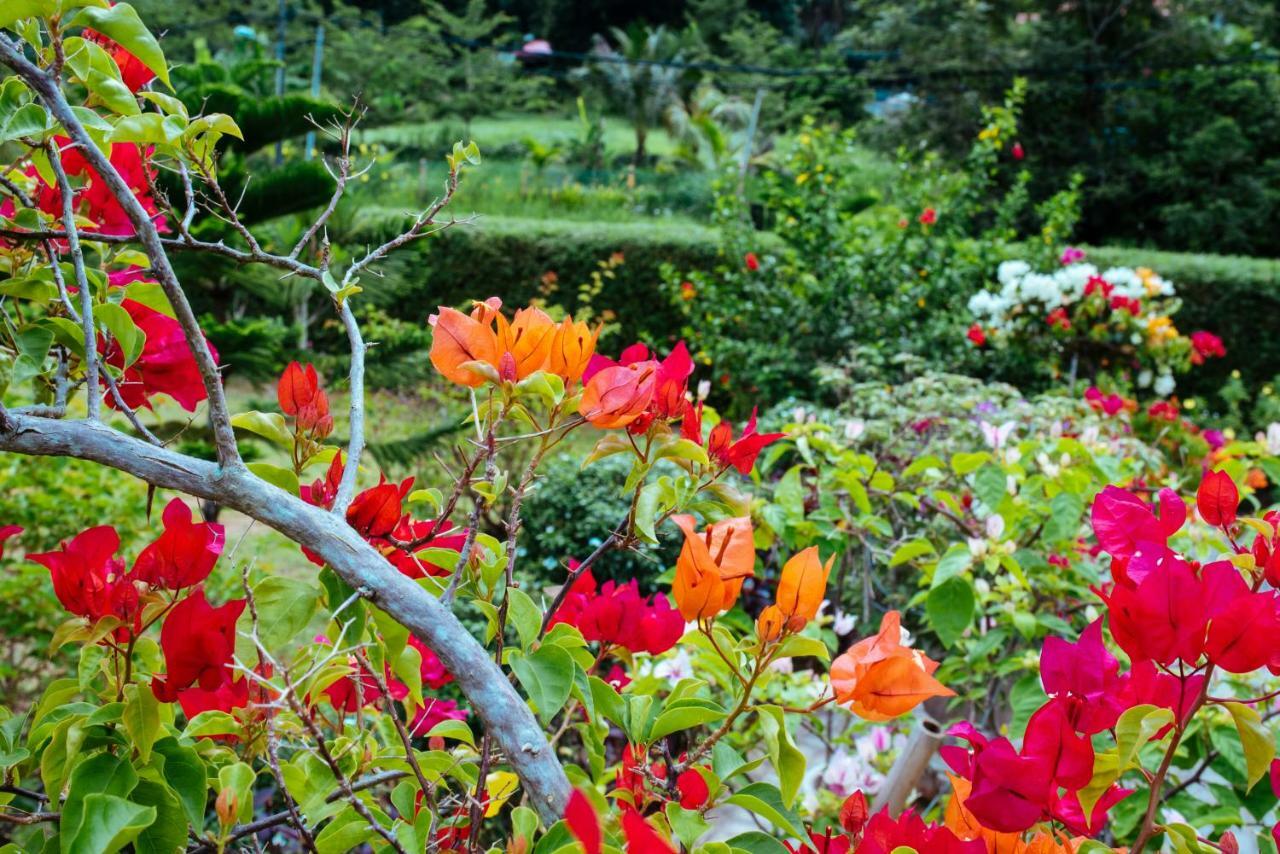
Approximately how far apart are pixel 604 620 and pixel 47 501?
7.17 feet

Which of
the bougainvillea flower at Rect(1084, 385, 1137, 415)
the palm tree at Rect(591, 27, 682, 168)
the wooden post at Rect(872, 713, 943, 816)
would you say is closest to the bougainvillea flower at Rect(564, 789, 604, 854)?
the wooden post at Rect(872, 713, 943, 816)

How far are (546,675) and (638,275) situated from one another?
7194mm

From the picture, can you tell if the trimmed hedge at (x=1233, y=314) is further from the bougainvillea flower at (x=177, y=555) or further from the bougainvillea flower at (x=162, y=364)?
the bougainvillea flower at (x=177, y=555)

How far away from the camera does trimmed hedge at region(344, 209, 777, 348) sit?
7.62 metres

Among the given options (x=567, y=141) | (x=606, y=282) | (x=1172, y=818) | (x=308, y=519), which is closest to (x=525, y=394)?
(x=308, y=519)

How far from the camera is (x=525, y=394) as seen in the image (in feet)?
2.18

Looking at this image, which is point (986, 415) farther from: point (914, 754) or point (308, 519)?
point (308, 519)

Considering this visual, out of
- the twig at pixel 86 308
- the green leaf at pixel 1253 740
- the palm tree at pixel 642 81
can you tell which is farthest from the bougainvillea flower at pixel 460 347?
the palm tree at pixel 642 81

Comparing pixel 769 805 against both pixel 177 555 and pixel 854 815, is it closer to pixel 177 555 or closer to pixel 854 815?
pixel 854 815

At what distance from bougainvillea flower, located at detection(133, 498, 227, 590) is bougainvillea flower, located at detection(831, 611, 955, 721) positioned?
416mm

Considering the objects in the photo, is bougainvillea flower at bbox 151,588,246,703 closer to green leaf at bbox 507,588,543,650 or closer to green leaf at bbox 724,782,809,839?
green leaf at bbox 507,588,543,650

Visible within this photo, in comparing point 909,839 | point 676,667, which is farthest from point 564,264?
point 909,839

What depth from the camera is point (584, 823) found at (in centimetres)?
34

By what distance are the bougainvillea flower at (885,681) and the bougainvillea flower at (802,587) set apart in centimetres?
4
